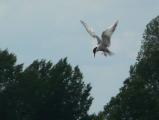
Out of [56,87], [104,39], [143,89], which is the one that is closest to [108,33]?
[104,39]

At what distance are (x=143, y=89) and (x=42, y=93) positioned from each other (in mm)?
23493

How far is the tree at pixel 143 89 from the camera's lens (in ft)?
338

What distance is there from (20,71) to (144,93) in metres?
29.4

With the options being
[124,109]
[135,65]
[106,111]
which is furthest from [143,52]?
[124,109]

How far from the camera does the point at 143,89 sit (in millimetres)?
104188

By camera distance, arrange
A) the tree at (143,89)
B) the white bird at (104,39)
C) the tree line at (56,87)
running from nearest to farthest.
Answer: the white bird at (104,39), the tree at (143,89), the tree line at (56,87)

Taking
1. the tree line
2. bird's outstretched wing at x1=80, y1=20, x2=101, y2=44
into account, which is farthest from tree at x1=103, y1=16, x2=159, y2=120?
bird's outstretched wing at x1=80, y1=20, x2=101, y2=44

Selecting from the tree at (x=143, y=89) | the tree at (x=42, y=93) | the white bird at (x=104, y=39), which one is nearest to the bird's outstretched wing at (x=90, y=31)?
the white bird at (x=104, y=39)

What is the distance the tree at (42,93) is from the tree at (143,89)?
6595 millimetres

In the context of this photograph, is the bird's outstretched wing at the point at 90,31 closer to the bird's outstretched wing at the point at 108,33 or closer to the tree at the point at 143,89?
the bird's outstretched wing at the point at 108,33

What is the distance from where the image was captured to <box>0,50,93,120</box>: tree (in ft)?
405

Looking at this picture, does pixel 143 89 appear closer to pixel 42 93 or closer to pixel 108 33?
pixel 42 93

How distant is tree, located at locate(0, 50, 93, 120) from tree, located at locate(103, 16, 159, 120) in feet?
21.6

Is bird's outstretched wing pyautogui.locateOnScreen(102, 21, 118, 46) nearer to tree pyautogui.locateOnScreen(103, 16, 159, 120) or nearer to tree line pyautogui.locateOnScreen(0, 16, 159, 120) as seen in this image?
tree pyautogui.locateOnScreen(103, 16, 159, 120)
